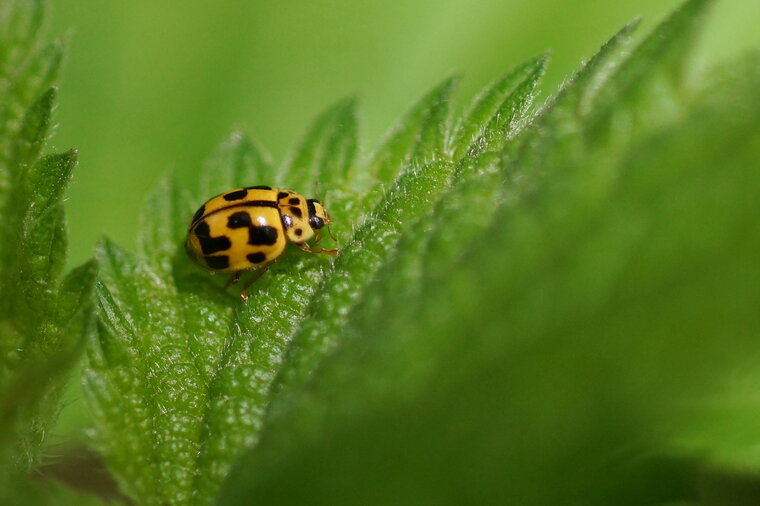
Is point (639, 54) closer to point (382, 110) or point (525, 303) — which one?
point (525, 303)

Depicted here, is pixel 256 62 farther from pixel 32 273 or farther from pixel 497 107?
pixel 32 273

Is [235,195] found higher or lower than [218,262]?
higher

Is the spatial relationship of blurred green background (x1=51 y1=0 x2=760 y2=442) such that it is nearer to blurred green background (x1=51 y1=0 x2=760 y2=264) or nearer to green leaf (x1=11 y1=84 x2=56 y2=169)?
blurred green background (x1=51 y1=0 x2=760 y2=264)

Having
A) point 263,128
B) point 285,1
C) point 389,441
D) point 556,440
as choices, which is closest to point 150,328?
point 389,441

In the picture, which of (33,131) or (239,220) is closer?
(33,131)

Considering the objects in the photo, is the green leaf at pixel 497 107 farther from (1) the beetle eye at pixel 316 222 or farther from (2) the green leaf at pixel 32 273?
(2) the green leaf at pixel 32 273

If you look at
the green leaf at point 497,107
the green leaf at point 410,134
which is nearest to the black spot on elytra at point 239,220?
the green leaf at point 410,134

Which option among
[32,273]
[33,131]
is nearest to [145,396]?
[32,273]
